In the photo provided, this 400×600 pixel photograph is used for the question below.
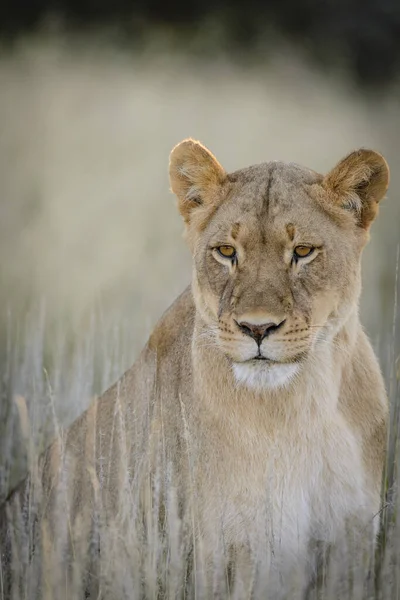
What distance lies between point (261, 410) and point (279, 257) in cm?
41

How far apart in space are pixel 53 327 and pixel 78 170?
885mm

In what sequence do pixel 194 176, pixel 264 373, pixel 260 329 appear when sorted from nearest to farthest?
pixel 260 329, pixel 264 373, pixel 194 176

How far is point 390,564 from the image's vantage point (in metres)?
2.46

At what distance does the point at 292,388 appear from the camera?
256 centimetres

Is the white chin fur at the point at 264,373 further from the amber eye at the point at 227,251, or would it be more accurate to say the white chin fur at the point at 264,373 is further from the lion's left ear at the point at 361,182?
the lion's left ear at the point at 361,182

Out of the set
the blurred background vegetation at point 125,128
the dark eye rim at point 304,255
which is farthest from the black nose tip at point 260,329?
the blurred background vegetation at point 125,128

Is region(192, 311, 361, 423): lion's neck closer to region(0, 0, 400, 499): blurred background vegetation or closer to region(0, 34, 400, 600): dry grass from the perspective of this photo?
region(0, 34, 400, 600): dry grass

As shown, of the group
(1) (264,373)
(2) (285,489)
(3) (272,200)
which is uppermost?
(3) (272,200)

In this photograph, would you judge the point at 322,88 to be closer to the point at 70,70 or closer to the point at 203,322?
the point at 70,70

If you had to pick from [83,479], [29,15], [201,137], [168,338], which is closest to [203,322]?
[168,338]

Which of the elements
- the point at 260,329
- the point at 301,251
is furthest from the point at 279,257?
the point at 260,329

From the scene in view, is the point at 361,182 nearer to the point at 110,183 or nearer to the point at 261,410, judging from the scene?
the point at 261,410

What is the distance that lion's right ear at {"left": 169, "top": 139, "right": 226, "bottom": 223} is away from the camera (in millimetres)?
2674

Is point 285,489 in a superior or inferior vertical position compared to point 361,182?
inferior
